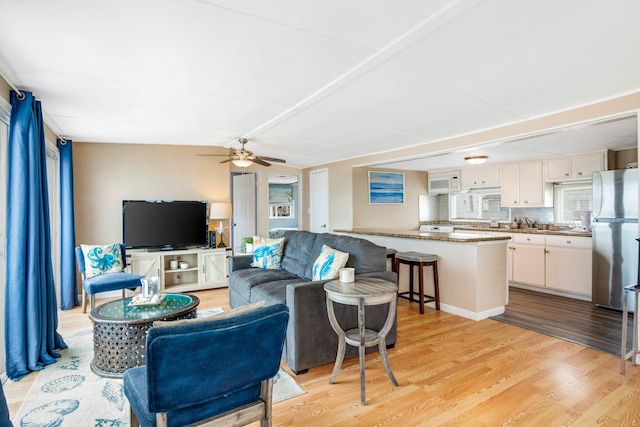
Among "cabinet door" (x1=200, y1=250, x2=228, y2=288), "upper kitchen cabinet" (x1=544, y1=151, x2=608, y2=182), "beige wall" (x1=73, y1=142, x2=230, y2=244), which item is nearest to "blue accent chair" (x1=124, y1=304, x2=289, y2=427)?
"cabinet door" (x1=200, y1=250, x2=228, y2=288)

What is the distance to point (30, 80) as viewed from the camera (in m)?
2.64

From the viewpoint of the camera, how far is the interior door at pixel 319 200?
22.5 ft

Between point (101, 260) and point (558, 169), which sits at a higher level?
point (558, 169)

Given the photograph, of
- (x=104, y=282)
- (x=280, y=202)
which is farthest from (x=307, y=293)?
(x=280, y=202)

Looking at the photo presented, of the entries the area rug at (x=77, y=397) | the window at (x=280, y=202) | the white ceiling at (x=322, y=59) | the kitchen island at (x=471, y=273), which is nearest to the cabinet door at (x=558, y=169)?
the white ceiling at (x=322, y=59)

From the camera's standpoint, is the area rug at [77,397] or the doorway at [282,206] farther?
the doorway at [282,206]

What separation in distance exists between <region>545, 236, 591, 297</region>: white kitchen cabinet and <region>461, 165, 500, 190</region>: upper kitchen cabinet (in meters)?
1.59

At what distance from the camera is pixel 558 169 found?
209 inches

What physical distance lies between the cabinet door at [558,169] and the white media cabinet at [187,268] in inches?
207

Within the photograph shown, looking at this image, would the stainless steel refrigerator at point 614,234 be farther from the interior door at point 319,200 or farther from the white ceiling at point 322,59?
the interior door at point 319,200

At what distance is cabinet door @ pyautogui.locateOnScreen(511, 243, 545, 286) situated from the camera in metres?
5.06

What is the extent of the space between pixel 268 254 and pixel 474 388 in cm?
254

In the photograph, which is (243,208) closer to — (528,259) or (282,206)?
(282,206)

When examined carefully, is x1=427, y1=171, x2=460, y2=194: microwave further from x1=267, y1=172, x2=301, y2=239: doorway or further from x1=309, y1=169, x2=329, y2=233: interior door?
x1=267, y1=172, x2=301, y2=239: doorway
